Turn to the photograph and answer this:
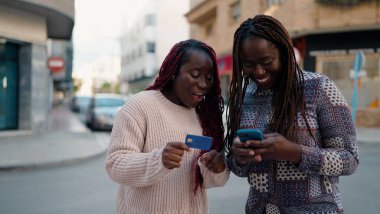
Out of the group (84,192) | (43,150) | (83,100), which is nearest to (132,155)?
(84,192)

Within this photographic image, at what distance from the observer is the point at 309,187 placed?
1.50m

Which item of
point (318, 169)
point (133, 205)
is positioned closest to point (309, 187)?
point (318, 169)

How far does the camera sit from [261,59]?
5.10ft

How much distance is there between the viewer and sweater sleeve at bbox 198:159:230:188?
1764 mm

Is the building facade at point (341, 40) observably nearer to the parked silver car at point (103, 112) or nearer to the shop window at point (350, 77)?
the shop window at point (350, 77)

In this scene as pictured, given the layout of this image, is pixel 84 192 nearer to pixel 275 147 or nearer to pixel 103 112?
pixel 275 147

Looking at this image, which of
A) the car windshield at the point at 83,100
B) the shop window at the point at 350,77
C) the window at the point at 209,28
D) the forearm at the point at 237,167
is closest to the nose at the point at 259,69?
the forearm at the point at 237,167

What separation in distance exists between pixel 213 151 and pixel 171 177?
0.25 m

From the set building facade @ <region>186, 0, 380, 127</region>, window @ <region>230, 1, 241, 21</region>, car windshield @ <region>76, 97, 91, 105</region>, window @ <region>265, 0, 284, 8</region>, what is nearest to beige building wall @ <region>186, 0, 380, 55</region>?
building facade @ <region>186, 0, 380, 127</region>

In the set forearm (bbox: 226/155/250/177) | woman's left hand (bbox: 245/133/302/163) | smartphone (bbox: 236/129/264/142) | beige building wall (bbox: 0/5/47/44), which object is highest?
beige building wall (bbox: 0/5/47/44)

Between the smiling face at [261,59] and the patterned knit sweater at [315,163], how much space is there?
13 cm

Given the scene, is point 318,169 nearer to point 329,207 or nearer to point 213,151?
point 329,207

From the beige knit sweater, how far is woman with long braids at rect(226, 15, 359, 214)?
30 cm

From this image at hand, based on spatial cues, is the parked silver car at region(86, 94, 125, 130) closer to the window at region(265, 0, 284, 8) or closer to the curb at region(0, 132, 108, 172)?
the curb at region(0, 132, 108, 172)
